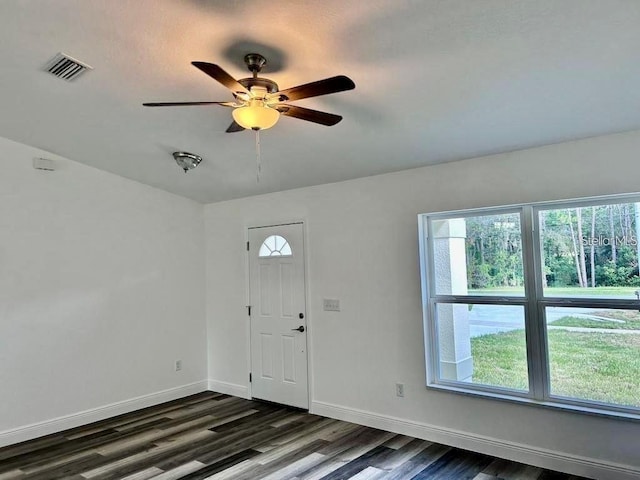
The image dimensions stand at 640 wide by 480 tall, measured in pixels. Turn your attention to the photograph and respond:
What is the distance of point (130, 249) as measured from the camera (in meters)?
4.88

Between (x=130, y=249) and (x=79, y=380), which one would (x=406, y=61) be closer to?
(x=130, y=249)

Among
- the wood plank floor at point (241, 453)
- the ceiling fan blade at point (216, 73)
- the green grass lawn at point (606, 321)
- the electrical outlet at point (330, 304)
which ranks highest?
the ceiling fan blade at point (216, 73)

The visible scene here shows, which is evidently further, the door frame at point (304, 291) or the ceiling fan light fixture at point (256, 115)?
the door frame at point (304, 291)

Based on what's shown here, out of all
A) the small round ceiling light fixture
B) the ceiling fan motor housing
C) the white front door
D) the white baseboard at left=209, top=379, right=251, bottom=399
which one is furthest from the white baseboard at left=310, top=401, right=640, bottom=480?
the ceiling fan motor housing

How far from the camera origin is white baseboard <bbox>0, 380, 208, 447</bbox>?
3.91 meters

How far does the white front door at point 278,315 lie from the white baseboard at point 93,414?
2.97ft

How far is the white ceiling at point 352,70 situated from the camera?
2053mm

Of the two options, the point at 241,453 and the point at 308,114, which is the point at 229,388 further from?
the point at 308,114

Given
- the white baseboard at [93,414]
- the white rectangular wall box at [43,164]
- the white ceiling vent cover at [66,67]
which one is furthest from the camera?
the white rectangular wall box at [43,164]

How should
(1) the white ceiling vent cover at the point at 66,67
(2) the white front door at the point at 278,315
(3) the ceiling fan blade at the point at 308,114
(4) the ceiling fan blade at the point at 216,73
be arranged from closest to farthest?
(4) the ceiling fan blade at the point at 216,73 → (3) the ceiling fan blade at the point at 308,114 → (1) the white ceiling vent cover at the point at 66,67 → (2) the white front door at the point at 278,315

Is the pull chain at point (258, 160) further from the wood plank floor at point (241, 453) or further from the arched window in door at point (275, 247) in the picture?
the wood plank floor at point (241, 453)

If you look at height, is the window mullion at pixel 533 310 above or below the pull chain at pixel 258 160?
below
